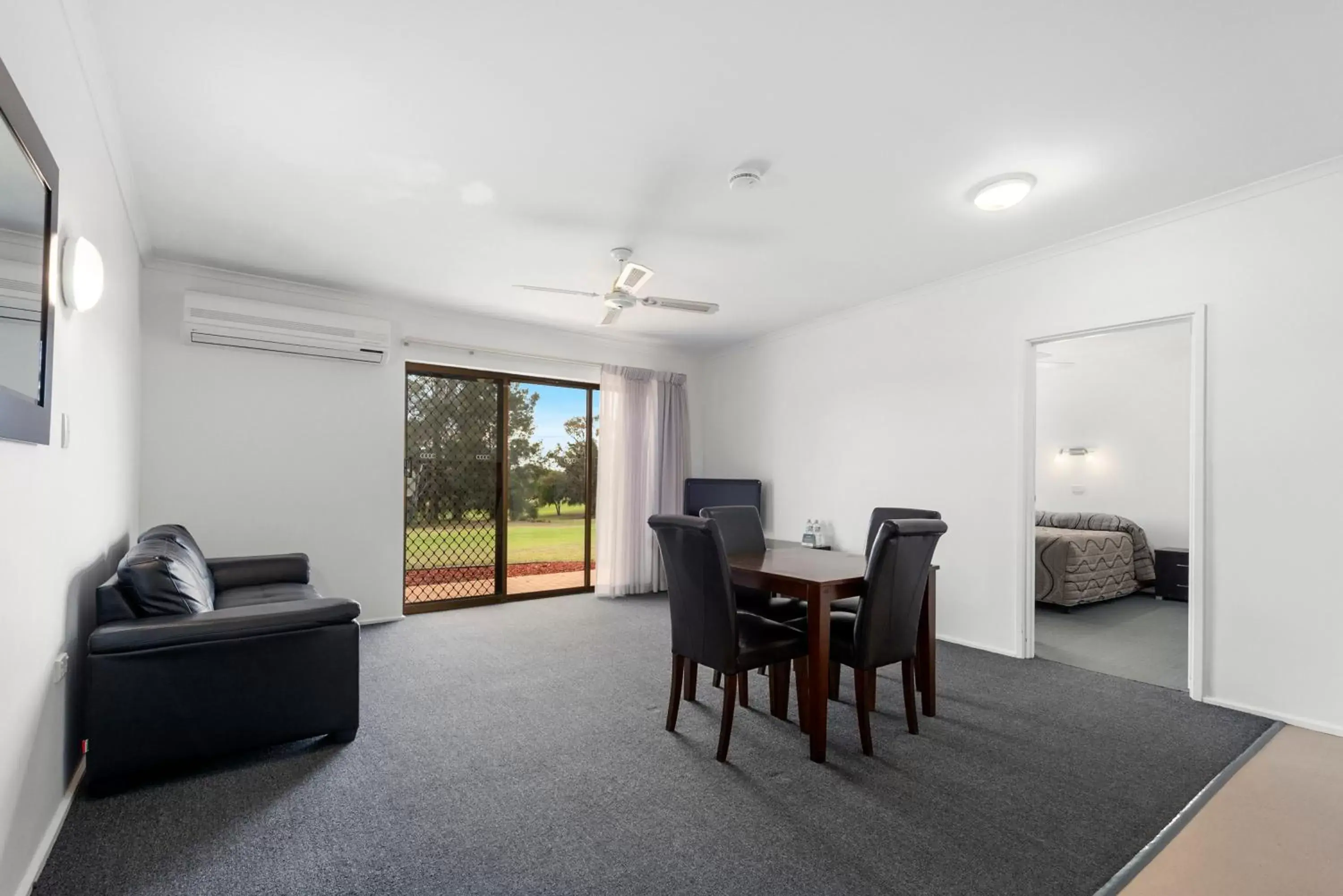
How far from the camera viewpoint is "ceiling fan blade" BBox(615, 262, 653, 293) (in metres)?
3.29

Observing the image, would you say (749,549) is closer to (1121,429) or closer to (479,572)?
(479,572)

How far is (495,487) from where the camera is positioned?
5434mm

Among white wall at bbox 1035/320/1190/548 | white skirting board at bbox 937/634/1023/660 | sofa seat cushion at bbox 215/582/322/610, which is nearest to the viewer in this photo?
sofa seat cushion at bbox 215/582/322/610

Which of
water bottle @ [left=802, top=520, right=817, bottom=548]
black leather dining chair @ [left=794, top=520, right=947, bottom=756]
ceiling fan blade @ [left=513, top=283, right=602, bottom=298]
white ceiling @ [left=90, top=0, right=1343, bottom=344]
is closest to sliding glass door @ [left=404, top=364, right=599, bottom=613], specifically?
ceiling fan blade @ [left=513, top=283, right=602, bottom=298]

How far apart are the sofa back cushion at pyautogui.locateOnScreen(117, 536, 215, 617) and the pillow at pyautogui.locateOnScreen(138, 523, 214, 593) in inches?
16.1

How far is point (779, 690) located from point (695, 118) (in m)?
2.52

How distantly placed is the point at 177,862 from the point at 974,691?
11.1 feet

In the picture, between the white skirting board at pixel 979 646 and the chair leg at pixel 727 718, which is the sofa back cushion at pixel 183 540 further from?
the white skirting board at pixel 979 646

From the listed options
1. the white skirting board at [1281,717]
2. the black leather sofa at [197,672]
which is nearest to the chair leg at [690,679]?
the black leather sofa at [197,672]

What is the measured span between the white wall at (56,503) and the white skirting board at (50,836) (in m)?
0.01

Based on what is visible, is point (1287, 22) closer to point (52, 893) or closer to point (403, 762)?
point (403, 762)

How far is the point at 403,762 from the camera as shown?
244 cm

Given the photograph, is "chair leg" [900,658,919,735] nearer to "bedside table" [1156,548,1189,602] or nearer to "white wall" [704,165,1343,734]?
"white wall" [704,165,1343,734]

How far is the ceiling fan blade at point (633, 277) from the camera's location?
3.29 metres
